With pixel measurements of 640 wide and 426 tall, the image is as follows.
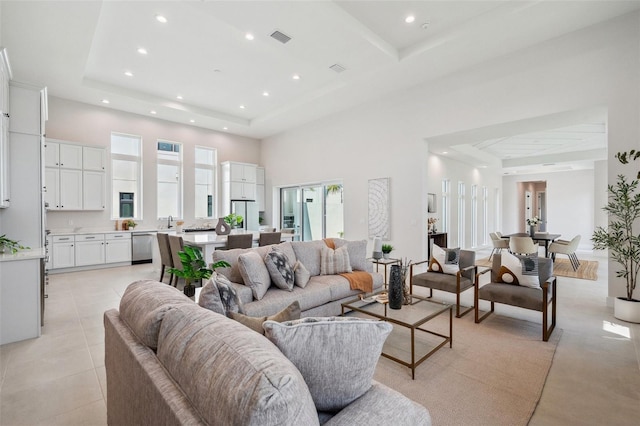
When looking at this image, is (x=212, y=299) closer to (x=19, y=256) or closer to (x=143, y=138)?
(x=19, y=256)

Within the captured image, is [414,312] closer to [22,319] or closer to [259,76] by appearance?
[22,319]

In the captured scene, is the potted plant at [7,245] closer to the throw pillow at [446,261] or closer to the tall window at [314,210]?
the throw pillow at [446,261]

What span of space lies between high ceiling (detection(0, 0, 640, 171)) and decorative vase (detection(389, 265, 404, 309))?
3.38 m

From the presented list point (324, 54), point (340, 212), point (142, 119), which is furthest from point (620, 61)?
point (142, 119)

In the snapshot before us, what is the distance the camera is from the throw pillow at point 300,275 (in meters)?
3.36

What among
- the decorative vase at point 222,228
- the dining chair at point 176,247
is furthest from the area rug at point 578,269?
the dining chair at point 176,247

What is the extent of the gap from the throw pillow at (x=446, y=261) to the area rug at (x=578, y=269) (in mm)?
3601

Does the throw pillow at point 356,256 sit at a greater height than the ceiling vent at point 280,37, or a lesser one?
lesser

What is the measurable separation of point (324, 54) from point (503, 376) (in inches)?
191

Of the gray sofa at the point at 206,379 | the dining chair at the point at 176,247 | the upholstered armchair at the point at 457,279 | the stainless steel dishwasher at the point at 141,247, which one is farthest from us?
the stainless steel dishwasher at the point at 141,247

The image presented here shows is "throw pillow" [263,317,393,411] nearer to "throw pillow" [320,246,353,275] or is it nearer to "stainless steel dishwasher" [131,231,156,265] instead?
"throw pillow" [320,246,353,275]

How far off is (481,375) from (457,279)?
1374mm

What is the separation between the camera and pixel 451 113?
5.63 m

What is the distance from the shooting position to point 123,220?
747cm
